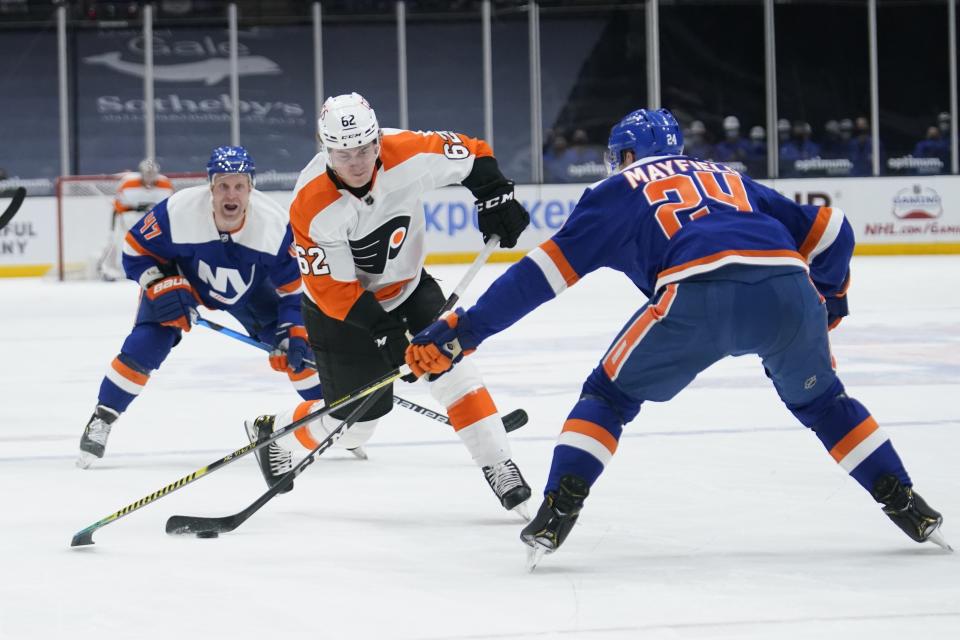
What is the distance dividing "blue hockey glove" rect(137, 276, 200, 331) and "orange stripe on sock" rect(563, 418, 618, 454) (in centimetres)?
181

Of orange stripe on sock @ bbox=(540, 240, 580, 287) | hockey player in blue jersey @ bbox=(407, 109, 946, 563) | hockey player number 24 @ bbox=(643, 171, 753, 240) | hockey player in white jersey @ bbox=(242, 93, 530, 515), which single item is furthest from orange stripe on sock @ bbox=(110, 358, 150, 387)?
hockey player number 24 @ bbox=(643, 171, 753, 240)

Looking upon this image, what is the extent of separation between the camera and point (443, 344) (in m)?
2.70

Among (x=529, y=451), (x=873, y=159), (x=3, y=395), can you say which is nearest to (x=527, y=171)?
(x=873, y=159)

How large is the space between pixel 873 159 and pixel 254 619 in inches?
506

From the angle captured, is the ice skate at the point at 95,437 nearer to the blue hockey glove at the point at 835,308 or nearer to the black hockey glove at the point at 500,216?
the black hockey glove at the point at 500,216

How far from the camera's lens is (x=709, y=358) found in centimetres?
266

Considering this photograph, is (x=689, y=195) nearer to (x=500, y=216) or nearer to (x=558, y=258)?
(x=558, y=258)

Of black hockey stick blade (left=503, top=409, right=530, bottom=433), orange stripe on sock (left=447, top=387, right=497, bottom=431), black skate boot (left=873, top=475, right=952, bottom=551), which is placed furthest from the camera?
black hockey stick blade (left=503, top=409, right=530, bottom=433)

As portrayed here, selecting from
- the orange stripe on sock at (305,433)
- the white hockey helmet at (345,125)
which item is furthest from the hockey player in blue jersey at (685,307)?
the orange stripe on sock at (305,433)

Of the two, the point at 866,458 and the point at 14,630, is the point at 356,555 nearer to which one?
the point at 14,630

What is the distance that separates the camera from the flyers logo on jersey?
339 cm

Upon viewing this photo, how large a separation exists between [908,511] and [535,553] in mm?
738

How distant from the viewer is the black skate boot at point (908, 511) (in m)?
2.74

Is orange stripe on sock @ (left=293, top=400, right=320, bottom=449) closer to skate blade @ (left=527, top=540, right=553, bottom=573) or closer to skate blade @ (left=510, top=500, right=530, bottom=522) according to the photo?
skate blade @ (left=510, top=500, right=530, bottom=522)
